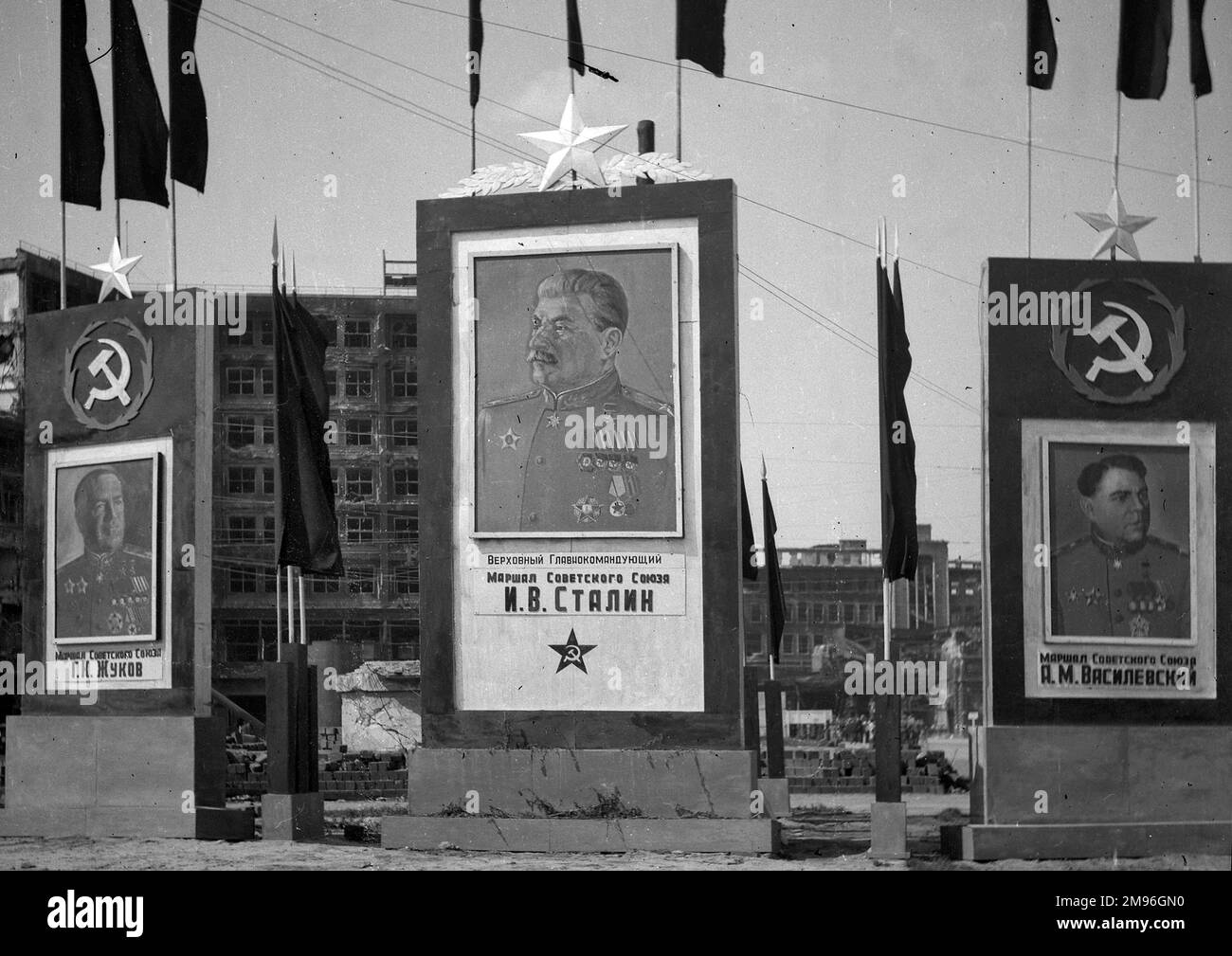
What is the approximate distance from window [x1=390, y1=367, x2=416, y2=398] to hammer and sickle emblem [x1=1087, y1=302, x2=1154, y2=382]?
197 ft

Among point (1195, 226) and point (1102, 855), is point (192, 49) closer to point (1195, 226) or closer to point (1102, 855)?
point (1195, 226)

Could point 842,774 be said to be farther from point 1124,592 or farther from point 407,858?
point 407,858

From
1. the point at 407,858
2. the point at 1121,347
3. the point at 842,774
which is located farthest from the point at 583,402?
the point at 842,774

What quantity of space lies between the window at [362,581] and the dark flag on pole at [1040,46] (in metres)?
58.7

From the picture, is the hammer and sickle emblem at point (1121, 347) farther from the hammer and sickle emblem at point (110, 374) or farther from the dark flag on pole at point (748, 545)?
the hammer and sickle emblem at point (110, 374)

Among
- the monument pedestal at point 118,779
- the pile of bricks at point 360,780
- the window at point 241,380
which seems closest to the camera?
the monument pedestal at point 118,779

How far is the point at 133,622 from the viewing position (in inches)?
949

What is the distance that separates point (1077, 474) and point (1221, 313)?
297 cm

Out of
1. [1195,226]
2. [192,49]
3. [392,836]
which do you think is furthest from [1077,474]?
[192,49]

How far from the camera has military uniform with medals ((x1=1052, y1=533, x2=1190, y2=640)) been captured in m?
21.6

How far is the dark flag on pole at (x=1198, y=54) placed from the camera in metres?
22.4

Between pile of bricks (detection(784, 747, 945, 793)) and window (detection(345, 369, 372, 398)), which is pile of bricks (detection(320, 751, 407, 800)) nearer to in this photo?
pile of bricks (detection(784, 747, 945, 793))

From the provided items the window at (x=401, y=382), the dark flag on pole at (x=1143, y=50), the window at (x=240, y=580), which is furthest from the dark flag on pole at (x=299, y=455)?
the window at (x=401, y=382)
